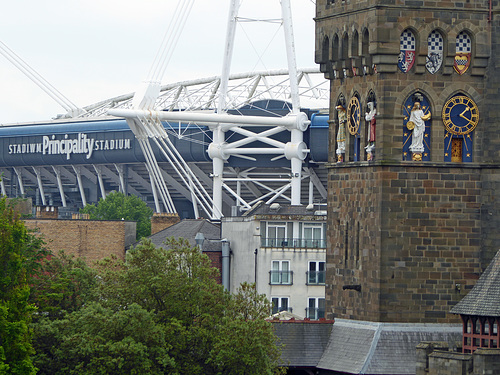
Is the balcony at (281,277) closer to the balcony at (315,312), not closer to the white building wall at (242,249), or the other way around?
the white building wall at (242,249)

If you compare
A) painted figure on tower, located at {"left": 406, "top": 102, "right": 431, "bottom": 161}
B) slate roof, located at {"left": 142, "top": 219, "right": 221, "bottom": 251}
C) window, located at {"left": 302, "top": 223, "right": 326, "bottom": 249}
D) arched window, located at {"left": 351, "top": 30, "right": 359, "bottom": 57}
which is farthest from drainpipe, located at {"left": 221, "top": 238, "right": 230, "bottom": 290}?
painted figure on tower, located at {"left": 406, "top": 102, "right": 431, "bottom": 161}

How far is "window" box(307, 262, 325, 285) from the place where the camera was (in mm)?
108625

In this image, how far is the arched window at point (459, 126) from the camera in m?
65.4

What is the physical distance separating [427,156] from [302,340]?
27.8 feet

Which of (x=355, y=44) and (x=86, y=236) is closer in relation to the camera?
(x=355, y=44)

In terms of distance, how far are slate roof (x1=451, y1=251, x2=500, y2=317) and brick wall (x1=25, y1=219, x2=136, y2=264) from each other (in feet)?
215

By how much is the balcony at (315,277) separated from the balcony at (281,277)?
1.12 m

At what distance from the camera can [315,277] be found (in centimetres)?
10881

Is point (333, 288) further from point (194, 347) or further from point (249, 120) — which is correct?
point (249, 120)

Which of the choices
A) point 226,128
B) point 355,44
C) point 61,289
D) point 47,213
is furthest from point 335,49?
point 226,128

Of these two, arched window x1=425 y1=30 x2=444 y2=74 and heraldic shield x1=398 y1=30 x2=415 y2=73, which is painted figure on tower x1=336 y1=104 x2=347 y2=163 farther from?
arched window x1=425 y1=30 x2=444 y2=74

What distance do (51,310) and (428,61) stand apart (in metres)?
18.0

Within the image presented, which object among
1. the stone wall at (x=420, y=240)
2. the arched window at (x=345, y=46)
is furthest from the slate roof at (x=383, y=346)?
the arched window at (x=345, y=46)

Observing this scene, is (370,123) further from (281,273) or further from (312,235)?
(312,235)
